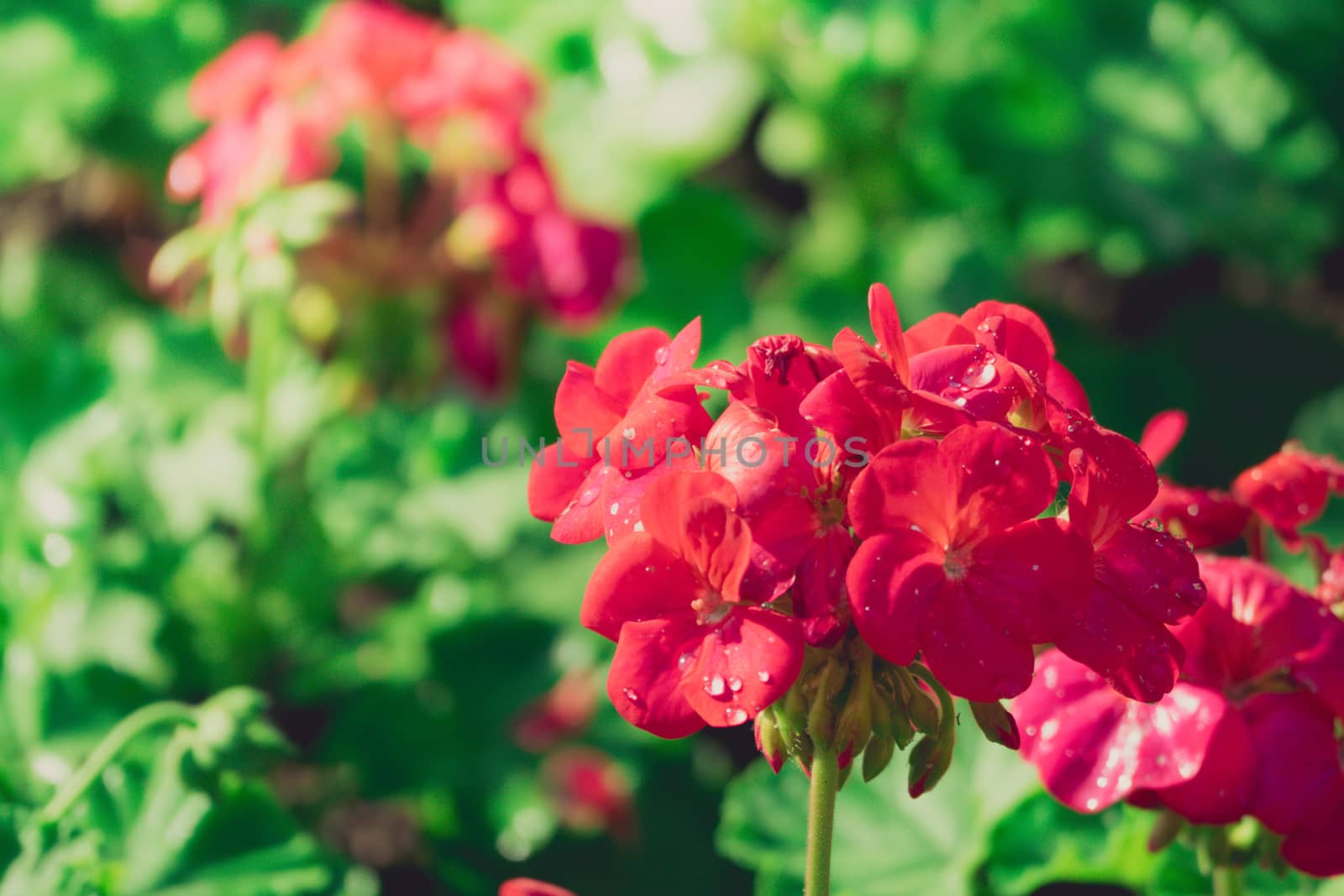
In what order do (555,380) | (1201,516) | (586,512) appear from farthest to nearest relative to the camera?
(555,380) < (1201,516) < (586,512)

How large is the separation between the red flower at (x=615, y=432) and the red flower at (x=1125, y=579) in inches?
6.9

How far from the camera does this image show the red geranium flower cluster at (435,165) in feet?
4.33

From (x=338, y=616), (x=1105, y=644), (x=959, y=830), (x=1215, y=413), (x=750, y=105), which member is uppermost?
(x=1105, y=644)

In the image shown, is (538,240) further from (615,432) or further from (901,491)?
(901,491)

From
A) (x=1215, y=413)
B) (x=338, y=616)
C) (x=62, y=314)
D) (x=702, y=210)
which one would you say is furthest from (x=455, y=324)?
(x=1215, y=413)

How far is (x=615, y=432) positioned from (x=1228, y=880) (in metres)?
0.48

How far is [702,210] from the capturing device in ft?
6.58

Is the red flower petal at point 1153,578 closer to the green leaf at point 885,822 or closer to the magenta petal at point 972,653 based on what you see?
the magenta petal at point 972,653

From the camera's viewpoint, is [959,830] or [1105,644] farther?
[959,830]

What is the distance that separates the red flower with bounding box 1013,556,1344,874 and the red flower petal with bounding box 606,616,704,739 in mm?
241

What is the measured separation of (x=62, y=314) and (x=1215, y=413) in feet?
6.38

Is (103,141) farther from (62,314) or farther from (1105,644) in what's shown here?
(1105,644)

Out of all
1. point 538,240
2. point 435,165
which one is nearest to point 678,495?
point 538,240

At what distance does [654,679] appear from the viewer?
0.53 m
